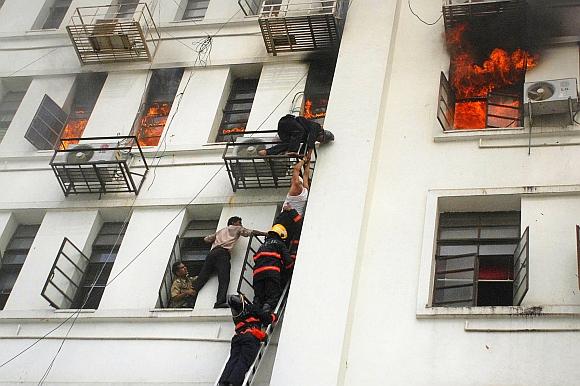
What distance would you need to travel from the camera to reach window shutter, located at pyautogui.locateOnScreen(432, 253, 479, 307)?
1538cm

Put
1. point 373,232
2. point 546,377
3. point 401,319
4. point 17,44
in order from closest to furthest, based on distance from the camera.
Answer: point 546,377, point 401,319, point 373,232, point 17,44

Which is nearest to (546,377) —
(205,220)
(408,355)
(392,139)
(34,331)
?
(408,355)

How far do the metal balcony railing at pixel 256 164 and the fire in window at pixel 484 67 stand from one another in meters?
2.92

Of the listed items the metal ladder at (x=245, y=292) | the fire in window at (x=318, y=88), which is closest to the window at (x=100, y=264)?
the metal ladder at (x=245, y=292)

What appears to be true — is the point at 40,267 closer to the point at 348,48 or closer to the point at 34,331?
the point at 34,331

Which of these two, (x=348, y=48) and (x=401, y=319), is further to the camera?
(x=348, y=48)

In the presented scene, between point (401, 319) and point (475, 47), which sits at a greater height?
point (475, 47)

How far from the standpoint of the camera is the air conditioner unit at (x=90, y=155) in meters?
18.2

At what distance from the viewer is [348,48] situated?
1889cm

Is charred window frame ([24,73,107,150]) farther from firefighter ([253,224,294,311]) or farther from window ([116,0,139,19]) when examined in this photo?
firefighter ([253,224,294,311])

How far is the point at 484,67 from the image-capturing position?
18.7 meters

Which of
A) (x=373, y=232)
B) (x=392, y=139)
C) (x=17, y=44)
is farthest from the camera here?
(x=17, y=44)

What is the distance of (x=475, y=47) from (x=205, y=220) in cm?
588

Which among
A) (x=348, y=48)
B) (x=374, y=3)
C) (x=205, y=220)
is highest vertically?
(x=374, y=3)
